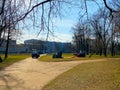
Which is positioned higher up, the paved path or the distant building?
the distant building

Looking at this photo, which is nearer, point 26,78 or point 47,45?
point 47,45

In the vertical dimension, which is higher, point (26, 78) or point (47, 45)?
point (47, 45)

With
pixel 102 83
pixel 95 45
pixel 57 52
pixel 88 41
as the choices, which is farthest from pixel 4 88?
pixel 88 41

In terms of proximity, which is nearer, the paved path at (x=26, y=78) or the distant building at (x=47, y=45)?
the distant building at (x=47, y=45)

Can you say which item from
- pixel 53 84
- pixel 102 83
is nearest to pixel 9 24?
pixel 53 84

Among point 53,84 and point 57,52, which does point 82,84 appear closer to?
point 53,84

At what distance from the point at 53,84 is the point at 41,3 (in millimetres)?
7630

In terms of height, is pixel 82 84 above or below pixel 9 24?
below

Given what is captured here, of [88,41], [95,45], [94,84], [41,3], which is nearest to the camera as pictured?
[41,3]

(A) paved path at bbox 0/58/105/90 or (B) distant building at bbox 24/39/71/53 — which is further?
(A) paved path at bbox 0/58/105/90

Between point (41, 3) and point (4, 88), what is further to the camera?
point (4, 88)

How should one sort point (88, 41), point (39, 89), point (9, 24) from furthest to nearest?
point (88, 41) < point (39, 89) < point (9, 24)

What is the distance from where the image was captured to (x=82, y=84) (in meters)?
19.4

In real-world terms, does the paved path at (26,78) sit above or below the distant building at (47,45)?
below
